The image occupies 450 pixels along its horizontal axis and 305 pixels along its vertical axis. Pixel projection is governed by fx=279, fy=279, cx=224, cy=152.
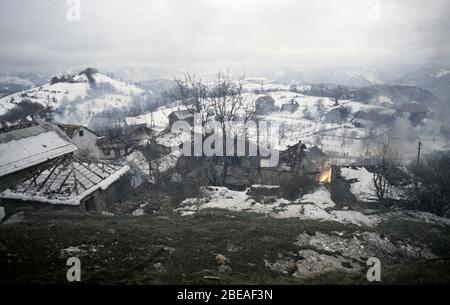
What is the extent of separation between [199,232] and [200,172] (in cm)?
1694

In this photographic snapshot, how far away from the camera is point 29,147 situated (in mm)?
22625

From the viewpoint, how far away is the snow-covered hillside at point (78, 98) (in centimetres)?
10594

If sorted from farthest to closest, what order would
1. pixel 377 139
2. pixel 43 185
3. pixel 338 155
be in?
pixel 377 139 → pixel 338 155 → pixel 43 185

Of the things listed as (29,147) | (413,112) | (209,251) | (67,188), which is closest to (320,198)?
(209,251)

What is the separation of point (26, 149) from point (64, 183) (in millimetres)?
8026

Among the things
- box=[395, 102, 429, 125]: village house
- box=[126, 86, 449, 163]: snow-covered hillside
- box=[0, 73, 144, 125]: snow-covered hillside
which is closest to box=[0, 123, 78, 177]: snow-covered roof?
box=[126, 86, 449, 163]: snow-covered hillside

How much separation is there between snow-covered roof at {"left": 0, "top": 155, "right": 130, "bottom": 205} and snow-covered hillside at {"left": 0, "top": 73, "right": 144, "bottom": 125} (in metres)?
80.3

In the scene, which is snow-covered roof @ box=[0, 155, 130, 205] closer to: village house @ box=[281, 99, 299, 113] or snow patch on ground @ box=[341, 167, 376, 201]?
snow patch on ground @ box=[341, 167, 376, 201]

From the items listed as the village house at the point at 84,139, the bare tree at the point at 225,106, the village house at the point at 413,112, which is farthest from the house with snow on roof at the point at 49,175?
the village house at the point at 413,112

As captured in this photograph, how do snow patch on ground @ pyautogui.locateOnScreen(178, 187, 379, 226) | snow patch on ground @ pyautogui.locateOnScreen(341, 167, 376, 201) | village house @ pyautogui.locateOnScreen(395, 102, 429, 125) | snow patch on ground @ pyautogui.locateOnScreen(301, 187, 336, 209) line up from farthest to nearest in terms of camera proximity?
village house @ pyautogui.locateOnScreen(395, 102, 429, 125) < snow patch on ground @ pyautogui.locateOnScreen(341, 167, 376, 201) < snow patch on ground @ pyautogui.locateOnScreen(301, 187, 336, 209) < snow patch on ground @ pyautogui.locateOnScreen(178, 187, 379, 226)

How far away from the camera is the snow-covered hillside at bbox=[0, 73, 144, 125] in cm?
10594

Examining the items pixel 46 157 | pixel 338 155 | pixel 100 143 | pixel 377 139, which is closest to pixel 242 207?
pixel 46 157
